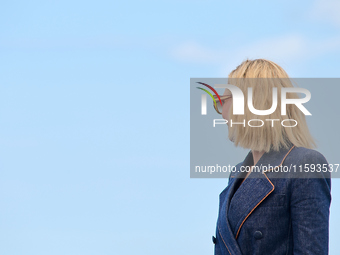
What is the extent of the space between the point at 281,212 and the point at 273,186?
0.59 ft

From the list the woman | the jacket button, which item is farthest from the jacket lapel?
the jacket button

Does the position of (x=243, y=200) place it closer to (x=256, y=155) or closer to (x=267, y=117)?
(x=256, y=155)

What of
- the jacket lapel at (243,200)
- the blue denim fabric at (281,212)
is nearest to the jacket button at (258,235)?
the blue denim fabric at (281,212)

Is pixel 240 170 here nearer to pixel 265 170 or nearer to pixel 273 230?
pixel 265 170

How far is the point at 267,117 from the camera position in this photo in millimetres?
3260

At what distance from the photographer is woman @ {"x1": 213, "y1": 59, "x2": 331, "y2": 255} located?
307 cm

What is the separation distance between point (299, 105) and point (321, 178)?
51 centimetres

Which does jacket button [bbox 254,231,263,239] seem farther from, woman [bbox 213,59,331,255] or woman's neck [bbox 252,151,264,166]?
woman's neck [bbox 252,151,264,166]

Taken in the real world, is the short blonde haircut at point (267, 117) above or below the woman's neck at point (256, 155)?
above

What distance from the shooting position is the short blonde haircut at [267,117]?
10.8 ft

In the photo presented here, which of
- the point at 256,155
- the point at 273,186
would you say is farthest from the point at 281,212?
the point at 256,155

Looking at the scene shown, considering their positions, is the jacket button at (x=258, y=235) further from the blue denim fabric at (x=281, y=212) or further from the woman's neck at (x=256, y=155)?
the woman's neck at (x=256, y=155)

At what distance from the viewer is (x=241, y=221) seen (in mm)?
3295

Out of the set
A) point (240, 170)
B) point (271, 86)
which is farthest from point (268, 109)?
point (240, 170)
